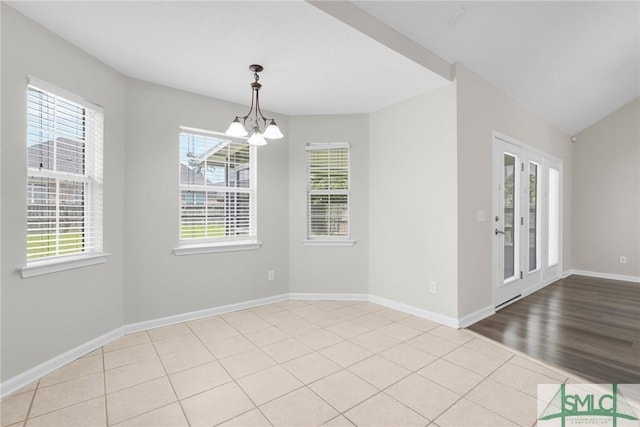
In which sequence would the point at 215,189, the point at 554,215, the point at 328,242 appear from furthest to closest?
the point at 554,215 → the point at 328,242 → the point at 215,189

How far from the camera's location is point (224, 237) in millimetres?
3734

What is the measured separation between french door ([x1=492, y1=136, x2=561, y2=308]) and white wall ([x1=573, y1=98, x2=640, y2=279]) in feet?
2.85

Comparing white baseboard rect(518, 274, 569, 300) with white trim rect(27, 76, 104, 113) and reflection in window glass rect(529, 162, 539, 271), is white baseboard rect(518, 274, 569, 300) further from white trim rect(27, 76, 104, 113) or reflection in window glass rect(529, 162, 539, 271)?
white trim rect(27, 76, 104, 113)

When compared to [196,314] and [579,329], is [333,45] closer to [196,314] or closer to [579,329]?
[196,314]

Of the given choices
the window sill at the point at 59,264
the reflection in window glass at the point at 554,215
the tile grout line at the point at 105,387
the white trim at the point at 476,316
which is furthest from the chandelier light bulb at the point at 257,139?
the reflection in window glass at the point at 554,215

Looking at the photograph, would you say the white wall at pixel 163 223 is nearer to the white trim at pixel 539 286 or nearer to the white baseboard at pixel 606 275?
the white trim at pixel 539 286

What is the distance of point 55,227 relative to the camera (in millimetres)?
2432

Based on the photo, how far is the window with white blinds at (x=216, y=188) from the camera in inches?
136

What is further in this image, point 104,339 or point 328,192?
point 328,192

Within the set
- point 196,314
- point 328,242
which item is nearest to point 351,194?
point 328,242

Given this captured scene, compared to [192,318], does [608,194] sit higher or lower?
higher

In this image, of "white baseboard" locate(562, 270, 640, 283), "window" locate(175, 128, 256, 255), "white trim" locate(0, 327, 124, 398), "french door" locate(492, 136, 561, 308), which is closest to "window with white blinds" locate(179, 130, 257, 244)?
"window" locate(175, 128, 256, 255)

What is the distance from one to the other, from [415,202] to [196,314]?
284 cm

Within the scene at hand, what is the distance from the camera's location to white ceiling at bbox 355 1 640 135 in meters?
2.57
